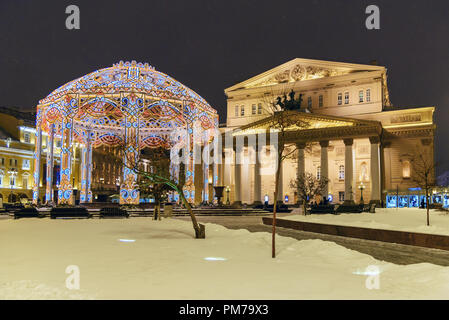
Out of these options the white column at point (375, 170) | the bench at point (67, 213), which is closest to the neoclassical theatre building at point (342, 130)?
the white column at point (375, 170)

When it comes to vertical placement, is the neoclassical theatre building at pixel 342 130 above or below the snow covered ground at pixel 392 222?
above

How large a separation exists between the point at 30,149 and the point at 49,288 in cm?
6975

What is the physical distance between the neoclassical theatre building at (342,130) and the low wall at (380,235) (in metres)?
28.0

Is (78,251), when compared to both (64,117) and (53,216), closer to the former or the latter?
(53,216)

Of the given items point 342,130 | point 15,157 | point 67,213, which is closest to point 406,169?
point 342,130

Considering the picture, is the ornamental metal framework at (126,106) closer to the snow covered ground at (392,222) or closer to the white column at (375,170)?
the snow covered ground at (392,222)

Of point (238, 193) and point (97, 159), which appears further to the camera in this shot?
point (97, 159)

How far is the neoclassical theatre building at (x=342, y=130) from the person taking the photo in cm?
4850

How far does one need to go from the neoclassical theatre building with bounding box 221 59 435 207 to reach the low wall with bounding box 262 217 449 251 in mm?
27951

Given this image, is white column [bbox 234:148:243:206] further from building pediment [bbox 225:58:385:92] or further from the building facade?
the building facade

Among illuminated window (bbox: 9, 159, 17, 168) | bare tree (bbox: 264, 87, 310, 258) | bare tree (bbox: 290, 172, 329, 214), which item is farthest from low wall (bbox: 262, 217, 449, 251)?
illuminated window (bbox: 9, 159, 17, 168)

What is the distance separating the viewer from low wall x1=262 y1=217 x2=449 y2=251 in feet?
46.3
